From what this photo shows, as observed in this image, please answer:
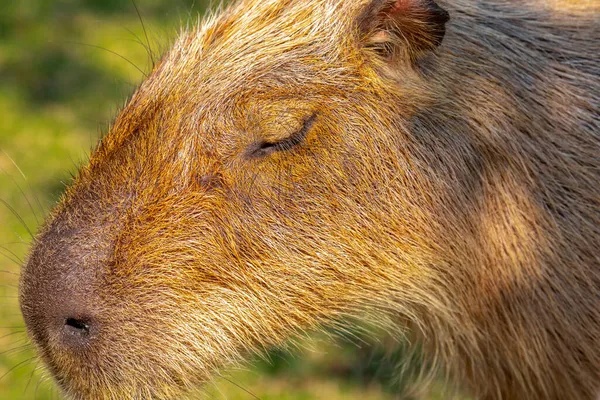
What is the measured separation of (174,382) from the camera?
329 cm

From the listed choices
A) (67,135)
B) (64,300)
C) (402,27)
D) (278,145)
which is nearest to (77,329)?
(64,300)

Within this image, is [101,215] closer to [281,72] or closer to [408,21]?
[281,72]

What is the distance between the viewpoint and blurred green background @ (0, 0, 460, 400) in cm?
549

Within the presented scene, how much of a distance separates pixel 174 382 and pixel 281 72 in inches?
47.2

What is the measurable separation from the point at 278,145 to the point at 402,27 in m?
0.61

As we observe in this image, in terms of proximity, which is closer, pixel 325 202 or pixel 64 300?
pixel 64 300

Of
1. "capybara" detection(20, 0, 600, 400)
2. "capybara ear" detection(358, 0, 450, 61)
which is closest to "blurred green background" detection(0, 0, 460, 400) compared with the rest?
"capybara" detection(20, 0, 600, 400)

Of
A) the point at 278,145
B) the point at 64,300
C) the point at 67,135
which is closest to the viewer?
the point at 64,300

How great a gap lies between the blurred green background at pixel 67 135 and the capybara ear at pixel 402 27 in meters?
1.71

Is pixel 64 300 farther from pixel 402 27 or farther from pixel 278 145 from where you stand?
pixel 402 27

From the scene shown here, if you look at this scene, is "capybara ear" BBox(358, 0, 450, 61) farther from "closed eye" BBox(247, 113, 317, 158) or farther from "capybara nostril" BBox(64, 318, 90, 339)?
"capybara nostril" BBox(64, 318, 90, 339)

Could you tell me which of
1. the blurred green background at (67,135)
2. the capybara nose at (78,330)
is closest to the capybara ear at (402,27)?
the capybara nose at (78,330)

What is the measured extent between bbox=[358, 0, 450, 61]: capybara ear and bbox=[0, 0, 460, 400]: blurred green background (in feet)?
5.60

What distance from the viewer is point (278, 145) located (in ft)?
10.7
